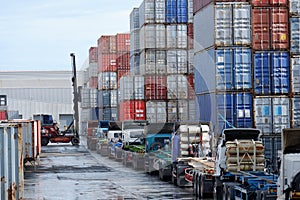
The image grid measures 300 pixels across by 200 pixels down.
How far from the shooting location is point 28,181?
108 feet

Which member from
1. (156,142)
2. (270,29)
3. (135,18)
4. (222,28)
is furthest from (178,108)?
(156,142)

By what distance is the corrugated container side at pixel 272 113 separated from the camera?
35.9m

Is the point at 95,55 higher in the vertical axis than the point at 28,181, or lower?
higher

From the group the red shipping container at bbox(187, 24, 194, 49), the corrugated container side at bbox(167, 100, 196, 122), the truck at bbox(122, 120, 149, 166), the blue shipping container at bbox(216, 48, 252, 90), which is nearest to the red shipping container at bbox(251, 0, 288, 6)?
the blue shipping container at bbox(216, 48, 252, 90)

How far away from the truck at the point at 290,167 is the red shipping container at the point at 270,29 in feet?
70.4

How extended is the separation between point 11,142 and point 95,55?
81.6 m

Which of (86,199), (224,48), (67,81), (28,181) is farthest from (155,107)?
(67,81)

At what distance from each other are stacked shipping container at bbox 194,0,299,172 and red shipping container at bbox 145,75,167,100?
20.1 m

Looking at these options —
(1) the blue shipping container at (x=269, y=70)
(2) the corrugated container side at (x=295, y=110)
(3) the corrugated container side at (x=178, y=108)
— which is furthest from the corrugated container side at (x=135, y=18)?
(2) the corrugated container side at (x=295, y=110)

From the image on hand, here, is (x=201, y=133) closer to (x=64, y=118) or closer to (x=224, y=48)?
(x=224, y=48)

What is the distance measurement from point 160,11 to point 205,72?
1707cm

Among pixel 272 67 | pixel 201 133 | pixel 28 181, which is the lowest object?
pixel 28 181

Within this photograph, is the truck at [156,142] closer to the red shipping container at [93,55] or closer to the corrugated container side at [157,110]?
the corrugated container side at [157,110]

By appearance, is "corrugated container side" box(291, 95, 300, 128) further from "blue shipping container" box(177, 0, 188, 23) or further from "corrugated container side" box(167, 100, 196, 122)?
"corrugated container side" box(167, 100, 196, 122)
